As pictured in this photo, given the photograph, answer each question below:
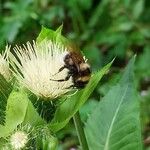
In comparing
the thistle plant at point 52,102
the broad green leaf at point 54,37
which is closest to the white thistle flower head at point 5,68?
the thistle plant at point 52,102

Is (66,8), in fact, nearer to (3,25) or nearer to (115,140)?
(3,25)

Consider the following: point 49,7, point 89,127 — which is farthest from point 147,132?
point 89,127

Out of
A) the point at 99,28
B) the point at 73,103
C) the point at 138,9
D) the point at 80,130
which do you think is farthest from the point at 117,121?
the point at 99,28

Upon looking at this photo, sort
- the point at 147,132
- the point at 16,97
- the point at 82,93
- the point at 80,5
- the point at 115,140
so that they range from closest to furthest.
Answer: the point at 16,97, the point at 82,93, the point at 115,140, the point at 147,132, the point at 80,5

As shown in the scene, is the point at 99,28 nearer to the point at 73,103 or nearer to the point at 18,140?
the point at 73,103

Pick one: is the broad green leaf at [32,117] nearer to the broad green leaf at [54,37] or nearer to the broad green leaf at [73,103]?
the broad green leaf at [73,103]

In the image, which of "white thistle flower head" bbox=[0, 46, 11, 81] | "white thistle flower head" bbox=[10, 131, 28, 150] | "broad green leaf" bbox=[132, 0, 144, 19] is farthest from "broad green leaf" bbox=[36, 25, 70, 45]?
"broad green leaf" bbox=[132, 0, 144, 19]
